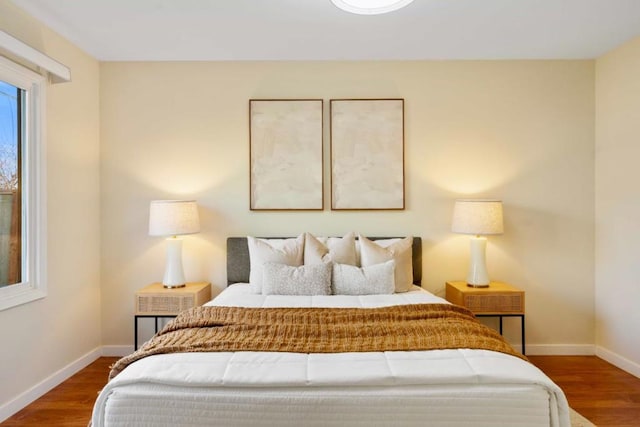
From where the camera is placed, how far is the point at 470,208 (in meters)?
3.24

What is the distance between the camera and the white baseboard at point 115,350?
358cm

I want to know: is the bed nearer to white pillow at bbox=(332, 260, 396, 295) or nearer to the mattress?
the mattress

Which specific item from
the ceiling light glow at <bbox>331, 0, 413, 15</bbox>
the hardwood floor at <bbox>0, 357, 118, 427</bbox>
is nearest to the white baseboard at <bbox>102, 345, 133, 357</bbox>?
the hardwood floor at <bbox>0, 357, 118, 427</bbox>

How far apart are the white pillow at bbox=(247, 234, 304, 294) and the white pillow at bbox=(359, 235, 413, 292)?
51 centimetres

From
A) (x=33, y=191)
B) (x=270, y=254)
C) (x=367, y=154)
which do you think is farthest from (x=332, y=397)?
(x=33, y=191)

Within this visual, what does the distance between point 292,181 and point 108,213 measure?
1648 millimetres

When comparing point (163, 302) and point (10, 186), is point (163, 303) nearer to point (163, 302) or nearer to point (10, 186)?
point (163, 302)

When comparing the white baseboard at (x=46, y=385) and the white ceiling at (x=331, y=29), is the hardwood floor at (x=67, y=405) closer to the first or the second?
the white baseboard at (x=46, y=385)

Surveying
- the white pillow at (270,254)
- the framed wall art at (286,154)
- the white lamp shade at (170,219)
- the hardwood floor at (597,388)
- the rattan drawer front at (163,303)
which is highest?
the framed wall art at (286,154)

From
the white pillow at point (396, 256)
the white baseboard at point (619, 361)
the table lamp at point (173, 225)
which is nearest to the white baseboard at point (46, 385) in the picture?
the table lamp at point (173, 225)

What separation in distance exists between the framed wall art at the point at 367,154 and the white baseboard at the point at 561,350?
1706 millimetres

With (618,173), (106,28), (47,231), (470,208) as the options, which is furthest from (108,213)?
(618,173)

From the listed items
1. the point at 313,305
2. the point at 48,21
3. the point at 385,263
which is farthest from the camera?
the point at 385,263

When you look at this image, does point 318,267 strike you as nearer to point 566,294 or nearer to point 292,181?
point 292,181
